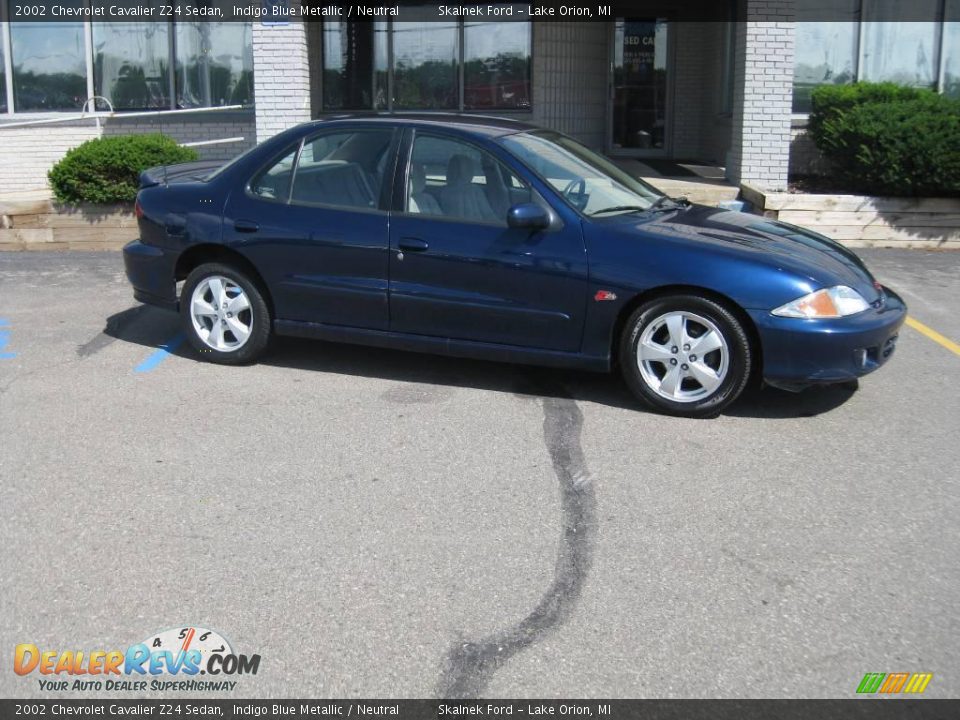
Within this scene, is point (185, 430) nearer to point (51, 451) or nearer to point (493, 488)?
point (51, 451)

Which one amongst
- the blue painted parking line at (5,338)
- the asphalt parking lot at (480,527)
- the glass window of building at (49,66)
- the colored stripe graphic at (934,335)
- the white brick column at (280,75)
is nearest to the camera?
the asphalt parking lot at (480,527)

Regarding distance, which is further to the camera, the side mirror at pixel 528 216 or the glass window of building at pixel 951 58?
the glass window of building at pixel 951 58

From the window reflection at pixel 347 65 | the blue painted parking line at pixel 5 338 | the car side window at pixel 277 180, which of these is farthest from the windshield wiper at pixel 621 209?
the window reflection at pixel 347 65

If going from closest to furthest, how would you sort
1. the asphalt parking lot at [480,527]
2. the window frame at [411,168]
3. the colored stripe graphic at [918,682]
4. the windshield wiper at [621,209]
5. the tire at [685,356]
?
the colored stripe graphic at [918,682] < the asphalt parking lot at [480,527] < the tire at [685,356] < the window frame at [411,168] < the windshield wiper at [621,209]

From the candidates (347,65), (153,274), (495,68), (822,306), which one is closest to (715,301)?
(822,306)

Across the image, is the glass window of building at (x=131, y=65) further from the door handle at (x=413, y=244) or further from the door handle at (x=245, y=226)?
the door handle at (x=413, y=244)

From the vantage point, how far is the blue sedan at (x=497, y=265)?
582 centimetres

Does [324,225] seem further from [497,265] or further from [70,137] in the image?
[70,137]

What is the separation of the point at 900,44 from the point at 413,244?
11206 mm

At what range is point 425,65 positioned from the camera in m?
15.8

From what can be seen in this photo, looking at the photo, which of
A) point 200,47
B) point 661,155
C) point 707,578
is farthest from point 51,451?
point 661,155

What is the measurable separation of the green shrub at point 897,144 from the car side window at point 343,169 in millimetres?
6923

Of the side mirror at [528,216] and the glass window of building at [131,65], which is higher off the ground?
the glass window of building at [131,65]

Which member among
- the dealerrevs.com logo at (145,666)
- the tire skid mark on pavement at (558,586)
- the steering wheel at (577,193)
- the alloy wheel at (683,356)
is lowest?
the dealerrevs.com logo at (145,666)
